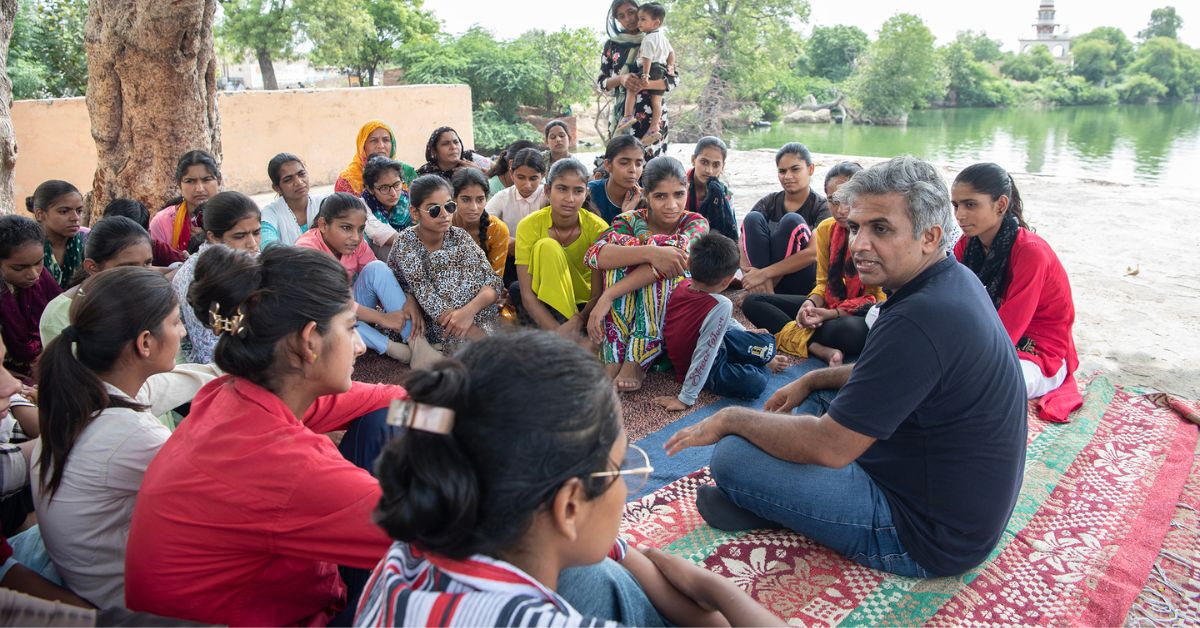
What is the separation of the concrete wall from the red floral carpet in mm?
9220

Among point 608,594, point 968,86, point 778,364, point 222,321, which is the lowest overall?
point 778,364

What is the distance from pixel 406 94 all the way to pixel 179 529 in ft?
38.2

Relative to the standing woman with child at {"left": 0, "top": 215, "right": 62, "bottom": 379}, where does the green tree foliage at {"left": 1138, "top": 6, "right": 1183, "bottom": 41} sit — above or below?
above

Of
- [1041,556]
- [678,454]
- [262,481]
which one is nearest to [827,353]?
[678,454]

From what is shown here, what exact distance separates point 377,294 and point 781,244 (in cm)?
249

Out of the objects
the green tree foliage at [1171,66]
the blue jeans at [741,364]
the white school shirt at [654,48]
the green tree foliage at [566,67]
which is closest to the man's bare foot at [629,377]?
the blue jeans at [741,364]

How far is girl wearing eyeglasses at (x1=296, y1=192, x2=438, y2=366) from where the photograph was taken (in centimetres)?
377

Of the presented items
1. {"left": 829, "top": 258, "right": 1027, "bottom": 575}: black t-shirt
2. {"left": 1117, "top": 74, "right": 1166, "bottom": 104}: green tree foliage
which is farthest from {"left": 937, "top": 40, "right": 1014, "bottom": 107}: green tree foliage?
{"left": 829, "top": 258, "right": 1027, "bottom": 575}: black t-shirt

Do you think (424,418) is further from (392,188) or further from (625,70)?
(625,70)

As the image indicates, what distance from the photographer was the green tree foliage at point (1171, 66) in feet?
133

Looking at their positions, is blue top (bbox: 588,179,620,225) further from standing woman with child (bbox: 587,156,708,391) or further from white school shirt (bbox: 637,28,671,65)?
white school shirt (bbox: 637,28,671,65)

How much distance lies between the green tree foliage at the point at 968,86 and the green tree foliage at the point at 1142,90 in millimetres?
7616

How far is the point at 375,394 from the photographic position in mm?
2082

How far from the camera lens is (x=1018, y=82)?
1656 inches
